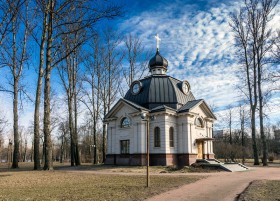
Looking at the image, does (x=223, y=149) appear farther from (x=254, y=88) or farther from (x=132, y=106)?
(x=132, y=106)

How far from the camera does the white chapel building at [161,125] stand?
24.2 meters

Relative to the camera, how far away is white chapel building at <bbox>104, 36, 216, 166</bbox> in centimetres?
2422

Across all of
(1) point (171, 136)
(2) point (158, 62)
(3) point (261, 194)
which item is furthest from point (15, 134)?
(3) point (261, 194)

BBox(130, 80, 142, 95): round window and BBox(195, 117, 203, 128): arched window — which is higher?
BBox(130, 80, 142, 95): round window

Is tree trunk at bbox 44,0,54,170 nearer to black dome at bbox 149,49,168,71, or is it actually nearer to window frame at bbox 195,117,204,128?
window frame at bbox 195,117,204,128

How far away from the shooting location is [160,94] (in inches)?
1040

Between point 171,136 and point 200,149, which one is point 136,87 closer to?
point 171,136

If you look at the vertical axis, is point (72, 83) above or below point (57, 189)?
above

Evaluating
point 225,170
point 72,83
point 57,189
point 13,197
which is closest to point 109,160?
point 72,83

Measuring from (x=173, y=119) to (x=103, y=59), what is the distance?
A: 41.5 ft

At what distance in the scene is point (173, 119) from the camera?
2505 cm

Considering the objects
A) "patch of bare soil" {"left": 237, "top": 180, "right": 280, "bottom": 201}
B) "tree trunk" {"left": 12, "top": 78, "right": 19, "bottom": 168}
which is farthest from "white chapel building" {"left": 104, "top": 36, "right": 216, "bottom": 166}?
"patch of bare soil" {"left": 237, "top": 180, "right": 280, "bottom": 201}

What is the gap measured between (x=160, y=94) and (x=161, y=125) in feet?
11.6

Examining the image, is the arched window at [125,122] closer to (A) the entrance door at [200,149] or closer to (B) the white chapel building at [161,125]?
(B) the white chapel building at [161,125]
